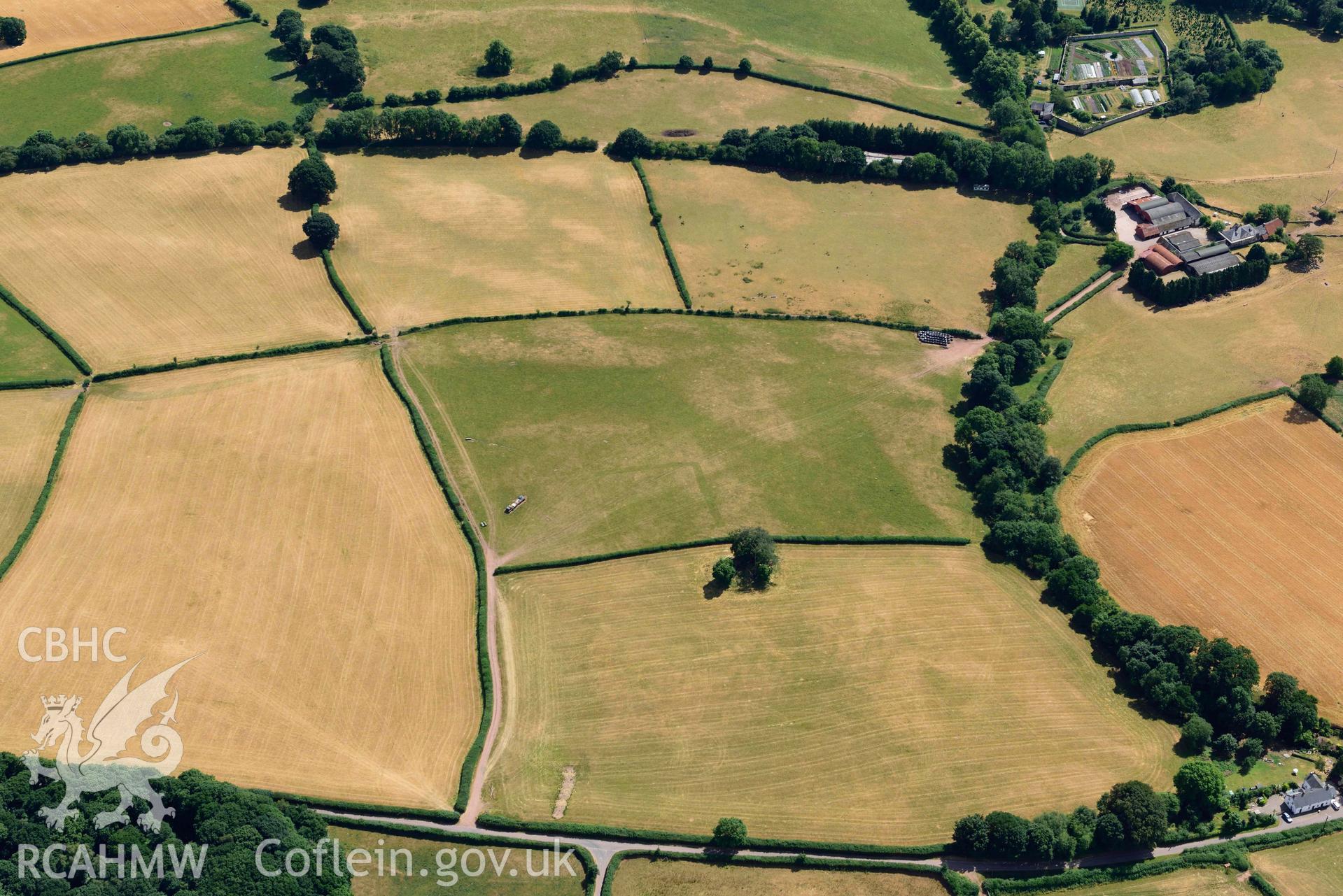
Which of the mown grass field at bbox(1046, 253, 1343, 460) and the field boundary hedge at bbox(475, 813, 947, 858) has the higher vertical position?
the mown grass field at bbox(1046, 253, 1343, 460)

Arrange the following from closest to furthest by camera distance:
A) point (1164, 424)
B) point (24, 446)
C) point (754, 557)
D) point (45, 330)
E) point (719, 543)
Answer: point (754, 557)
point (719, 543)
point (24, 446)
point (1164, 424)
point (45, 330)

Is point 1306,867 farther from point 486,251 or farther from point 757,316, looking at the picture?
point 486,251

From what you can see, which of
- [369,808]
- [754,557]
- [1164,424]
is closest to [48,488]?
[369,808]

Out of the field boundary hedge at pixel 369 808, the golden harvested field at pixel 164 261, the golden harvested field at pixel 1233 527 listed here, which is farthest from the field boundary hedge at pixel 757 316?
the field boundary hedge at pixel 369 808

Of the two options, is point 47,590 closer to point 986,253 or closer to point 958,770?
point 958,770

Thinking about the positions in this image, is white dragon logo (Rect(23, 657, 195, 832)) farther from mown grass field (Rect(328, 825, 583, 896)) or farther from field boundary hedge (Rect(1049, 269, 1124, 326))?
field boundary hedge (Rect(1049, 269, 1124, 326))

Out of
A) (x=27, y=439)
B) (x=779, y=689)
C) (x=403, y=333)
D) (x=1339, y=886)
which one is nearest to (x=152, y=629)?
(x=27, y=439)

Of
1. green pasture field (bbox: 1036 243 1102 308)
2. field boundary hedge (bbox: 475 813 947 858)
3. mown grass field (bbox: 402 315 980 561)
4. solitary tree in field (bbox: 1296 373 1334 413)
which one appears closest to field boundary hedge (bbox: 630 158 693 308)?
mown grass field (bbox: 402 315 980 561)
